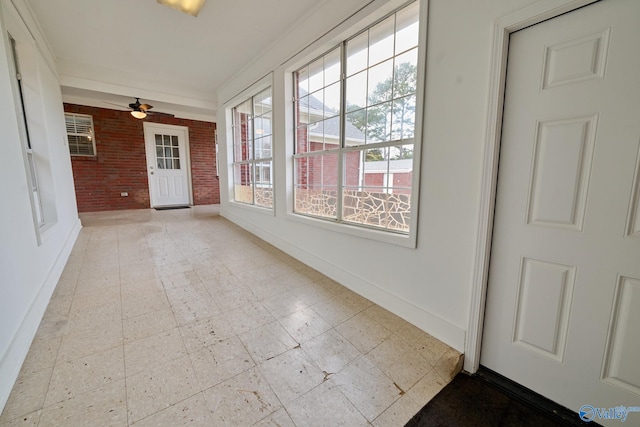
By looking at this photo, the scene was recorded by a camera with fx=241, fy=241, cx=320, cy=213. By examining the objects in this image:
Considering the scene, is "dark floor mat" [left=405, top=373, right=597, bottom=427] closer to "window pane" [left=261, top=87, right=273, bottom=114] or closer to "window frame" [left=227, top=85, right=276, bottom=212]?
"window frame" [left=227, top=85, right=276, bottom=212]

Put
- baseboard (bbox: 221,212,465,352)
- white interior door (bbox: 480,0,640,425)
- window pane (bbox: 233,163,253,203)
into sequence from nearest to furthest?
white interior door (bbox: 480,0,640,425), baseboard (bbox: 221,212,465,352), window pane (bbox: 233,163,253,203)

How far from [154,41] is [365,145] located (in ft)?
10.7

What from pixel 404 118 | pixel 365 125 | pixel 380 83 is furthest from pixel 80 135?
pixel 404 118

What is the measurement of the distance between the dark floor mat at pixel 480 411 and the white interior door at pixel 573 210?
4.8 inches

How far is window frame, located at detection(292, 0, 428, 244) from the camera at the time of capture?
166 centimetres

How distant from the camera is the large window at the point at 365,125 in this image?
6.34 feet

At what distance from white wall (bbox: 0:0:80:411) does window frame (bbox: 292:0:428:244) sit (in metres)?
2.27

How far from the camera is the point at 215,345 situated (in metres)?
1.59

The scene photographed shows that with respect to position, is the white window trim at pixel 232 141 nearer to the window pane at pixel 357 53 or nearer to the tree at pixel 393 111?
the window pane at pixel 357 53

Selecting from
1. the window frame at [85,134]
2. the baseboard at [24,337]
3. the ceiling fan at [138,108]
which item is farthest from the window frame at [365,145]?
the window frame at [85,134]

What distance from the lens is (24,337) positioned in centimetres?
147

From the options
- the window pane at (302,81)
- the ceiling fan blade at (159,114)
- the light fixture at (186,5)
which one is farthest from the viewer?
the ceiling fan blade at (159,114)

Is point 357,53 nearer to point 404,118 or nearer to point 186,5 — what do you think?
point 404,118

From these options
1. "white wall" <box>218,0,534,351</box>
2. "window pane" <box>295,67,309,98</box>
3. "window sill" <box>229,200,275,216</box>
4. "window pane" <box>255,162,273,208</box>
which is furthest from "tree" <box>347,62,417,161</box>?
"window pane" <box>255,162,273,208</box>
